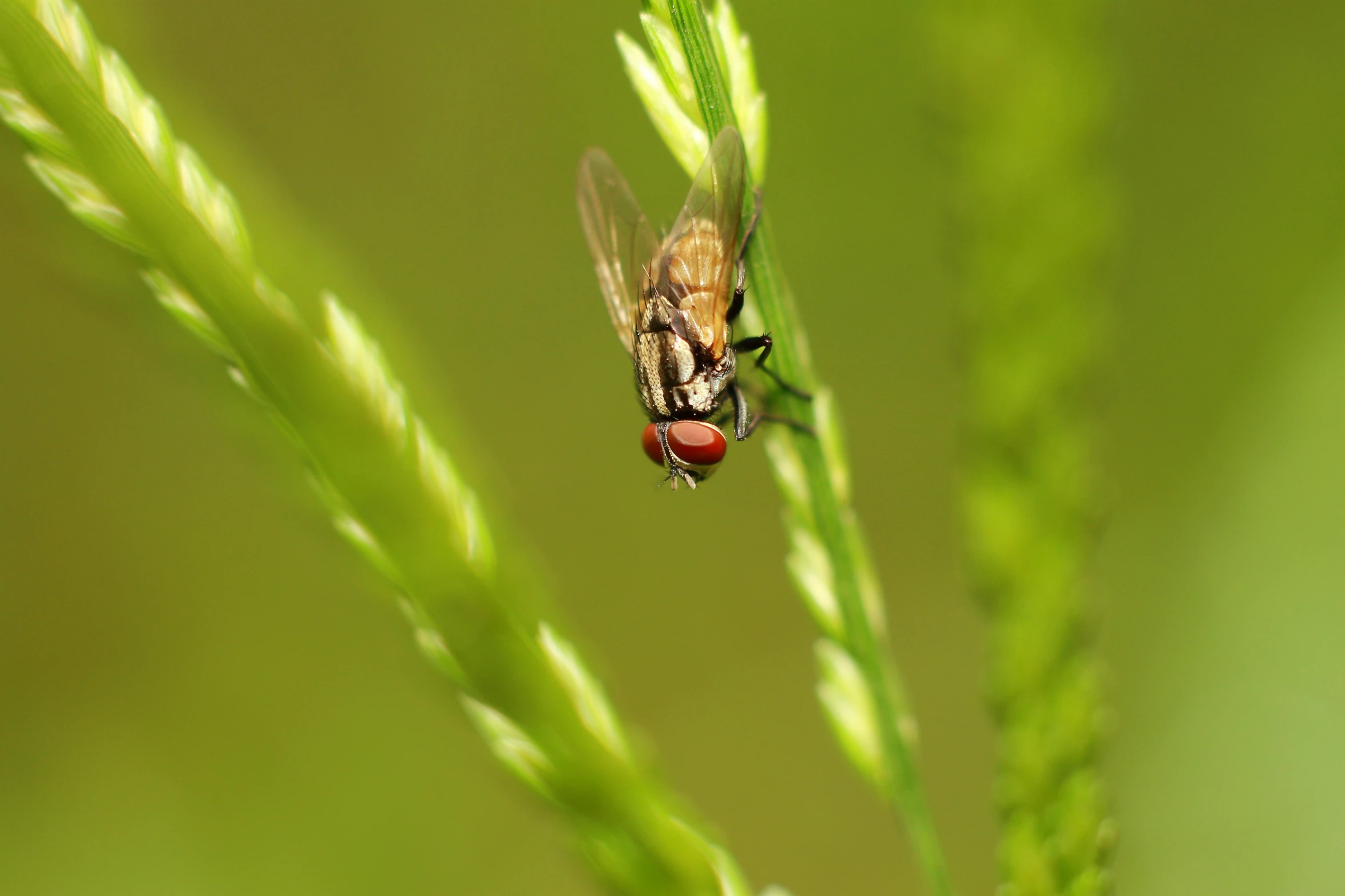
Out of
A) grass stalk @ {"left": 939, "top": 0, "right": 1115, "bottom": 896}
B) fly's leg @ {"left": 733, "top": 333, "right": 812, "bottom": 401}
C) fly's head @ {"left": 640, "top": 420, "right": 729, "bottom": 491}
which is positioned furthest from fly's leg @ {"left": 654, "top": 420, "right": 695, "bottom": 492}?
grass stalk @ {"left": 939, "top": 0, "right": 1115, "bottom": 896}

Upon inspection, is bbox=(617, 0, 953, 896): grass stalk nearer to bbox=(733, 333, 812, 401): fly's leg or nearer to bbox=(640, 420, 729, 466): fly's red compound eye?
bbox=(733, 333, 812, 401): fly's leg

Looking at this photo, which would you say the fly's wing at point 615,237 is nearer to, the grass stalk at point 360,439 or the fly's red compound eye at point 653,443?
the fly's red compound eye at point 653,443

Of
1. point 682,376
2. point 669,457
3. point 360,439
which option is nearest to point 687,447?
point 669,457

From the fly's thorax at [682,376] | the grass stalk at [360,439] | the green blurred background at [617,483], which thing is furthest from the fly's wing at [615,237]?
the grass stalk at [360,439]

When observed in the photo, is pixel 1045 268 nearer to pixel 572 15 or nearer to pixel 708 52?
pixel 708 52

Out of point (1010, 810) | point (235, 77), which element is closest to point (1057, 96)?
point (1010, 810)

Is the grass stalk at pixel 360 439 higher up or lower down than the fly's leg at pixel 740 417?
lower down
